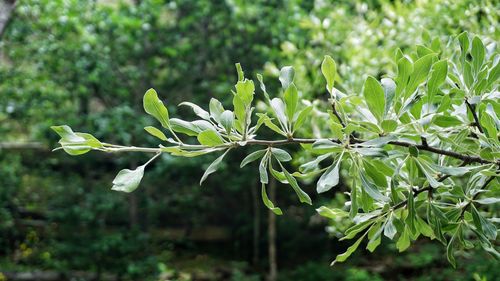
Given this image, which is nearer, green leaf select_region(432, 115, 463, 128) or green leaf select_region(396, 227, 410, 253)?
green leaf select_region(432, 115, 463, 128)

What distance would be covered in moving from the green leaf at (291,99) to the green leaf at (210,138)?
0.46 ft

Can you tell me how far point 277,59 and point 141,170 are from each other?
4.77 meters

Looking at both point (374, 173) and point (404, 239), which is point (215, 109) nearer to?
point (374, 173)

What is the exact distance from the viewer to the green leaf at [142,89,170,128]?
0.95 meters

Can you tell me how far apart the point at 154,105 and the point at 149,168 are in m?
5.44

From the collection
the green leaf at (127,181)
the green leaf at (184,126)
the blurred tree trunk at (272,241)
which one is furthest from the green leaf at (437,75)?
the blurred tree trunk at (272,241)

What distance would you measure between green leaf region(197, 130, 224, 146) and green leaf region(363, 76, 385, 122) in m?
0.25

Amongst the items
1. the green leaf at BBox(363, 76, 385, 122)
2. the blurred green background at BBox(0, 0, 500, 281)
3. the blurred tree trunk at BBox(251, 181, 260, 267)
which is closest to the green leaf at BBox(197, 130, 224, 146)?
the green leaf at BBox(363, 76, 385, 122)

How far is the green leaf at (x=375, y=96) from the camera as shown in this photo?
0.93 meters

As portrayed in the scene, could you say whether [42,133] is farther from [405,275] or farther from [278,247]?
[405,275]

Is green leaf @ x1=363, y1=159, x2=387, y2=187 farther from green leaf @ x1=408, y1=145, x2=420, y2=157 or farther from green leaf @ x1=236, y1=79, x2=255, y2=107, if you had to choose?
green leaf @ x1=236, y1=79, x2=255, y2=107

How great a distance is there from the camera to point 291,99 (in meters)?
0.99

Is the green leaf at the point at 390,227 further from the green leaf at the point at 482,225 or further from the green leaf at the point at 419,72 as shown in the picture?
the green leaf at the point at 419,72

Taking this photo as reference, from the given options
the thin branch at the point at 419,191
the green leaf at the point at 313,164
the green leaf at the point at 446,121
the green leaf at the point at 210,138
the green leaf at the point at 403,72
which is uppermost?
the green leaf at the point at 403,72
